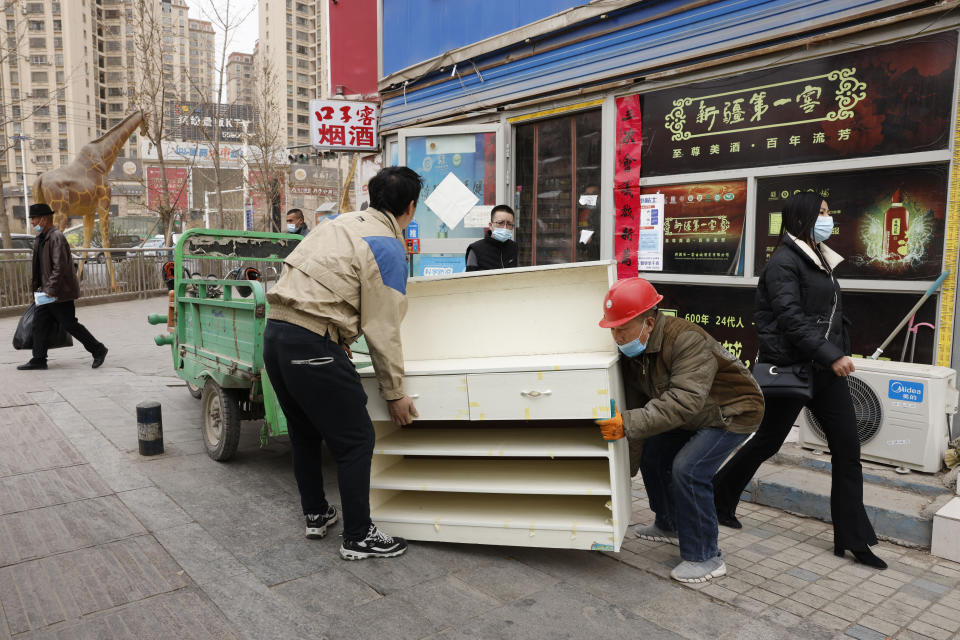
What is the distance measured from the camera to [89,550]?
3443 millimetres

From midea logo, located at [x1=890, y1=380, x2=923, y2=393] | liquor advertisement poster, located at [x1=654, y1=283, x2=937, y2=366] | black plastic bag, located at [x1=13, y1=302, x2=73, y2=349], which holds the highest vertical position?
liquor advertisement poster, located at [x1=654, y1=283, x2=937, y2=366]

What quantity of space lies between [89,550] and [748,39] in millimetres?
5665

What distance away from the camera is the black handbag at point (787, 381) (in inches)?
135

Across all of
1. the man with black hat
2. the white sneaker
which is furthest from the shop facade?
the man with black hat

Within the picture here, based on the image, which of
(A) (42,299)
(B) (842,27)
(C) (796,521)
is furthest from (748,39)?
(A) (42,299)

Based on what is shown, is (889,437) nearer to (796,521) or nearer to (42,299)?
(796,521)

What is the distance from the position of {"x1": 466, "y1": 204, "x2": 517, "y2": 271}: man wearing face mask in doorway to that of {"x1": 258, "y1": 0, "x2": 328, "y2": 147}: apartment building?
117 meters

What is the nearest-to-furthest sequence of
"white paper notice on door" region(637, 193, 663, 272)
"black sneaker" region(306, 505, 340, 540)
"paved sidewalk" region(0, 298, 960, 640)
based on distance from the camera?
"paved sidewalk" region(0, 298, 960, 640) → "black sneaker" region(306, 505, 340, 540) → "white paper notice on door" region(637, 193, 663, 272)

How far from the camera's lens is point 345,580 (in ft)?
10.5

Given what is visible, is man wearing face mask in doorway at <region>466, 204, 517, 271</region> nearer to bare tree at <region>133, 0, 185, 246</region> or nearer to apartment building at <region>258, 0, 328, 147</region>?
bare tree at <region>133, 0, 185, 246</region>

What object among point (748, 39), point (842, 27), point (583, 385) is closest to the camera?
point (583, 385)

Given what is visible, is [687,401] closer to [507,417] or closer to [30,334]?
[507,417]

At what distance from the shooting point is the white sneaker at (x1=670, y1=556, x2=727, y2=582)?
3221 mm

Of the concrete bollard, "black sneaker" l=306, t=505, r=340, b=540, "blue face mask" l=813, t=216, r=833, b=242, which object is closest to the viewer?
"blue face mask" l=813, t=216, r=833, b=242
